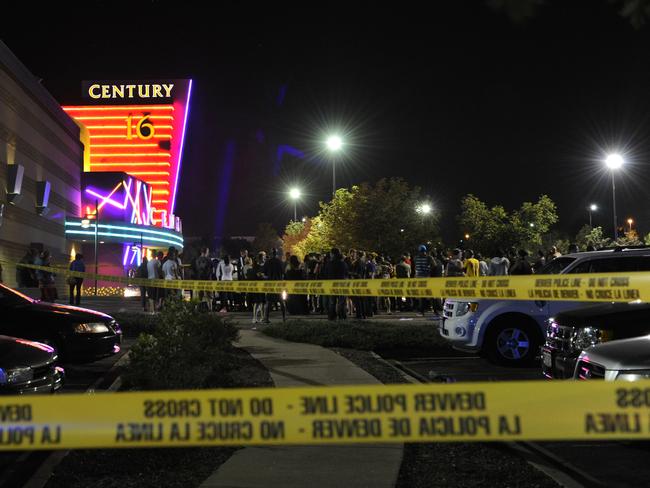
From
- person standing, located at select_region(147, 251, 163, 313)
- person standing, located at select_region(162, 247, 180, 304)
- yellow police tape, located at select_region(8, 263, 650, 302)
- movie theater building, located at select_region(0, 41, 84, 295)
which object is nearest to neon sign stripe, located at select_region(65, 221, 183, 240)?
movie theater building, located at select_region(0, 41, 84, 295)

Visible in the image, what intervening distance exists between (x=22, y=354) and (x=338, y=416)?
4.57 m

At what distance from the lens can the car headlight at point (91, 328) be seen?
976cm

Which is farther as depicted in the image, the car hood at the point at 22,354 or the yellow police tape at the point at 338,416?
the car hood at the point at 22,354

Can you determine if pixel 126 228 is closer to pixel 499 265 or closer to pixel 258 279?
pixel 258 279

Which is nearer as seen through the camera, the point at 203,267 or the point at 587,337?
the point at 587,337

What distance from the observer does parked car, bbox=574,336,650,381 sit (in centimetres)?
578

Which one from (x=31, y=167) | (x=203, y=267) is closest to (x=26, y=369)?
(x=203, y=267)

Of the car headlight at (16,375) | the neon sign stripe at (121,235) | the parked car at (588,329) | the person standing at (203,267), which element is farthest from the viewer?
the neon sign stripe at (121,235)

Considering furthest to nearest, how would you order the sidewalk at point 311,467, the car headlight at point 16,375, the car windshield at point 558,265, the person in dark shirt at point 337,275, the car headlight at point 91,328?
the person in dark shirt at point 337,275, the car windshield at point 558,265, the car headlight at point 91,328, the car headlight at point 16,375, the sidewalk at point 311,467

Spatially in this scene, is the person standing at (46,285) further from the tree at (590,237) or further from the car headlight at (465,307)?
the tree at (590,237)

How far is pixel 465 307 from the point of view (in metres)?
10.9

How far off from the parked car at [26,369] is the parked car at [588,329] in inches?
199

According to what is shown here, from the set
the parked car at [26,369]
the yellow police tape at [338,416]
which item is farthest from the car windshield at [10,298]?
the yellow police tape at [338,416]

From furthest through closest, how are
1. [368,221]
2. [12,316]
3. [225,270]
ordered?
[368,221], [225,270], [12,316]
